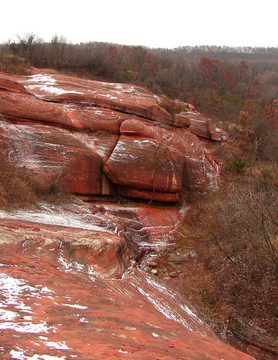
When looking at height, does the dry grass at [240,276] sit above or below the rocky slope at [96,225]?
below

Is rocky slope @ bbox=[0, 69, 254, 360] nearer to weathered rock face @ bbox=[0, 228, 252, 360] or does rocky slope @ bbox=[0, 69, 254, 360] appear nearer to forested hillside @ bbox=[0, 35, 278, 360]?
weathered rock face @ bbox=[0, 228, 252, 360]

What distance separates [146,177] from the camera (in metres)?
12.4

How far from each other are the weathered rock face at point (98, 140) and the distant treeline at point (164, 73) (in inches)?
231

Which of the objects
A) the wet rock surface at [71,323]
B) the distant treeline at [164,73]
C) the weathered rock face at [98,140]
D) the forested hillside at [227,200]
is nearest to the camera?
the wet rock surface at [71,323]

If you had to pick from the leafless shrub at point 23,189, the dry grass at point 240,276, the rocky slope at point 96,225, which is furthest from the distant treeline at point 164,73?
the dry grass at point 240,276

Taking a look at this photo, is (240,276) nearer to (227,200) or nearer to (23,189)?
(227,200)

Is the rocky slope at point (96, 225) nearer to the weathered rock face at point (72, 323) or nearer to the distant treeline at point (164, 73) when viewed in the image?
the weathered rock face at point (72, 323)

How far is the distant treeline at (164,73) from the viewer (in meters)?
23.7

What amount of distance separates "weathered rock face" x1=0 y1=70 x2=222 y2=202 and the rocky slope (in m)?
0.05

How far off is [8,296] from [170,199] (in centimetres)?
1110

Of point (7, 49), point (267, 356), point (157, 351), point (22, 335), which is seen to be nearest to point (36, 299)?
point (22, 335)

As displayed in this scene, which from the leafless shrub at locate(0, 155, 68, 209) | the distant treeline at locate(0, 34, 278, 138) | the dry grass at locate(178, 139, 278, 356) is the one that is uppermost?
the distant treeline at locate(0, 34, 278, 138)

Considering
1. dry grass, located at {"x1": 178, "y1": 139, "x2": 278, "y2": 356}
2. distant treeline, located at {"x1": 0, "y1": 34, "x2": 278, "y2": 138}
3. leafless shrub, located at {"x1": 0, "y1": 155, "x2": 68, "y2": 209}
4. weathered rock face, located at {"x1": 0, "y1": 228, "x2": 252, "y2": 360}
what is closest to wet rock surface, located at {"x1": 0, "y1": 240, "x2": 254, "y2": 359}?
weathered rock face, located at {"x1": 0, "y1": 228, "x2": 252, "y2": 360}

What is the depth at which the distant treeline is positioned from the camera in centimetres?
2373
